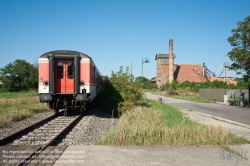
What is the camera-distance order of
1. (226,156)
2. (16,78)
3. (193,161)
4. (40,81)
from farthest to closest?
(16,78)
(40,81)
(226,156)
(193,161)

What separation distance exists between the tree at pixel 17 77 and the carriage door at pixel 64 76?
54.1 meters

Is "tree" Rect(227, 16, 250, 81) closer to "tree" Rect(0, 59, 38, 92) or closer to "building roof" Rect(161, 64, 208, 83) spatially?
"building roof" Rect(161, 64, 208, 83)

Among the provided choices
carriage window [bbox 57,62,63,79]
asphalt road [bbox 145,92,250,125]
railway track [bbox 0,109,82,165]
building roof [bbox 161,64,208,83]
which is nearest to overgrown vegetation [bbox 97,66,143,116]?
carriage window [bbox 57,62,63,79]

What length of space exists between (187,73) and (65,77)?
59834 millimetres

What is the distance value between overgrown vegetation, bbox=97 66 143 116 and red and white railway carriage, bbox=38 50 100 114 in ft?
9.51

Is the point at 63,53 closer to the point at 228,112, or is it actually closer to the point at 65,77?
the point at 65,77

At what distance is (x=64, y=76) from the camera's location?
12.1 metres

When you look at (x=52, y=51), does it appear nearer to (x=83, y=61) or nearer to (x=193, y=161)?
(x=83, y=61)

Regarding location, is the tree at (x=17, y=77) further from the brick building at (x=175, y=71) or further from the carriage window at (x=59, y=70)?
the carriage window at (x=59, y=70)

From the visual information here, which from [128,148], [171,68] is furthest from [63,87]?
[171,68]

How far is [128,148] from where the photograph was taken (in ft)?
20.4

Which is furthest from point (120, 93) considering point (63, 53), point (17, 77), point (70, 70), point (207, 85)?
point (17, 77)

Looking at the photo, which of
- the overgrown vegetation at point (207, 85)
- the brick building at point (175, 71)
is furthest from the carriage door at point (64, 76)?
the brick building at point (175, 71)

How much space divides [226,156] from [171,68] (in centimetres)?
5872
